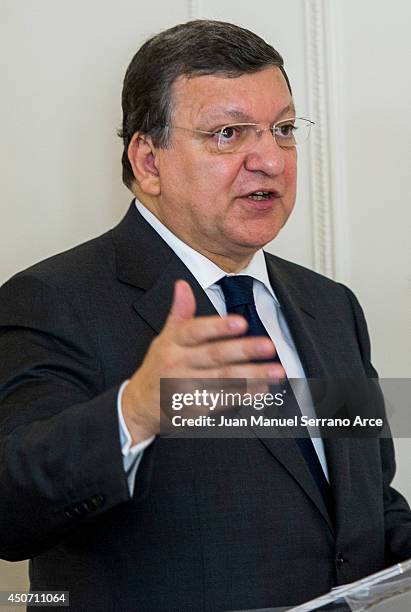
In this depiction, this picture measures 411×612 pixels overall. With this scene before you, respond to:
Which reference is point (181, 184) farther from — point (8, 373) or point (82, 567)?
point (82, 567)

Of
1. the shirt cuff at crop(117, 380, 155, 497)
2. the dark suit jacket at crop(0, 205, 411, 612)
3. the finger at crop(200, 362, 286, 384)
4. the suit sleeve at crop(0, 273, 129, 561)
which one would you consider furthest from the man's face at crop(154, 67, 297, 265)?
the finger at crop(200, 362, 286, 384)

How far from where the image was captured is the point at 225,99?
197 centimetres

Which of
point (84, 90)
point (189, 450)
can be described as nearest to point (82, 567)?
point (189, 450)

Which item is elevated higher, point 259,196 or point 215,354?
point 259,196

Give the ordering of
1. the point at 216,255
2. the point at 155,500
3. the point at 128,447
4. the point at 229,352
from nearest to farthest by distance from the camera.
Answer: the point at 229,352, the point at 128,447, the point at 155,500, the point at 216,255

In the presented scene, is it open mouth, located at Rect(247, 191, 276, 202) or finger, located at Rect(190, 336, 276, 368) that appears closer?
finger, located at Rect(190, 336, 276, 368)

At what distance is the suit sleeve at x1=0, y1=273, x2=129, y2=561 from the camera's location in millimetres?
1470

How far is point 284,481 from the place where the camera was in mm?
1806

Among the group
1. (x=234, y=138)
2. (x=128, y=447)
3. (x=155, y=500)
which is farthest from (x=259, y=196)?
(x=128, y=447)

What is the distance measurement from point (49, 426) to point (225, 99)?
0.74 m

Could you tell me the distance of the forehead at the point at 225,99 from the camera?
1.97 meters

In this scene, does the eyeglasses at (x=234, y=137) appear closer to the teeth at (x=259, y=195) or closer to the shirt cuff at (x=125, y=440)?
the teeth at (x=259, y=195)

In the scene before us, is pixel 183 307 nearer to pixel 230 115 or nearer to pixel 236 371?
pixel 236 371

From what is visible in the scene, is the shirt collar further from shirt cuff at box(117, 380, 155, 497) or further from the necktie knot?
shirt cuff at box(117, 380, 155, 497)
